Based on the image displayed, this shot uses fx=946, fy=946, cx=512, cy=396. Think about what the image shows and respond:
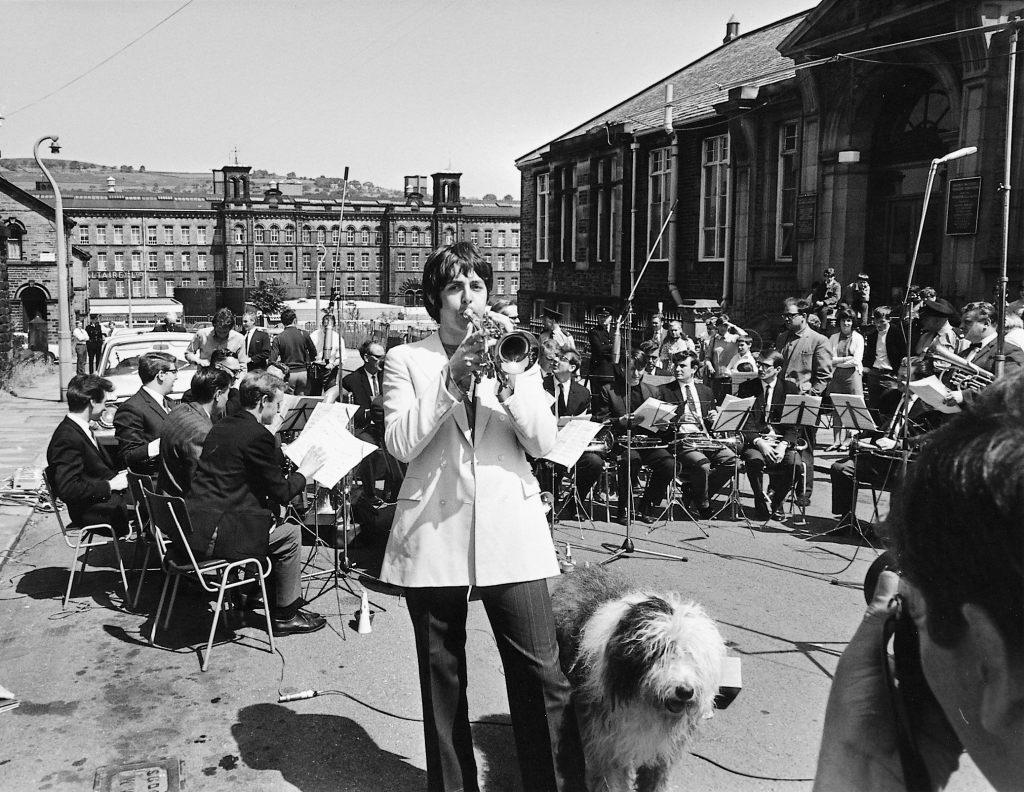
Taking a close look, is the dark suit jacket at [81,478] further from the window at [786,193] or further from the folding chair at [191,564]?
the window at [786,193]

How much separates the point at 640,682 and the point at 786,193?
19.6m

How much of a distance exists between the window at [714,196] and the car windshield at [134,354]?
538 inches

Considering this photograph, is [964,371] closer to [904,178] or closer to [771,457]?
[771,457]

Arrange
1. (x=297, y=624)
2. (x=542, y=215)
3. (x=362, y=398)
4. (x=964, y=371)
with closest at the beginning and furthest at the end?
(x=297, y=624), (x=964, y=371), (x=362, y=398), (x=542, y=215)

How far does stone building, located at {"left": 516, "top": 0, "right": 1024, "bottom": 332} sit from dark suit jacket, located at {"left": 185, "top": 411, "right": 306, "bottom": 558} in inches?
256

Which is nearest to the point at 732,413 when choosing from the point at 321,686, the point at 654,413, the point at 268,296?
the point at 654,413

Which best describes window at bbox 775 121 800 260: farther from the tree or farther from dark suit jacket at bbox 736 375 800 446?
the tree

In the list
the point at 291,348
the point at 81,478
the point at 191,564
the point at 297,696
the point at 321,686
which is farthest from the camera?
the point at 291,348

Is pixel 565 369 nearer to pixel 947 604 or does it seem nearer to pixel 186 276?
pixel 947 604

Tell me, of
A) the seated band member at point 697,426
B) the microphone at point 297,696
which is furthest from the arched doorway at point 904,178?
the microphone at point 297,696

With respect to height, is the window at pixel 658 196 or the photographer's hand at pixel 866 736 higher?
the window at pixel 658 196

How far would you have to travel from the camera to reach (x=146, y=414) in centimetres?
804

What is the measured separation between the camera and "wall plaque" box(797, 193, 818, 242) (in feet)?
63.4

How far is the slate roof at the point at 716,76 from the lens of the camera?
2360 cm
